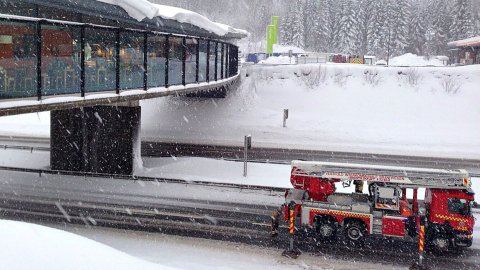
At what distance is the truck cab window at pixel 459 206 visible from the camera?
687 inches

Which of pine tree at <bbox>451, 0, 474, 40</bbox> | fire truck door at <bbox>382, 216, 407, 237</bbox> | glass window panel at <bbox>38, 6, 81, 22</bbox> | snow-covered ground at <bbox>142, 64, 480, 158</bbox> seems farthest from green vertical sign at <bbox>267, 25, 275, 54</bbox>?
fire truck door at <bbox>382, 216, 407, 237</bbox>

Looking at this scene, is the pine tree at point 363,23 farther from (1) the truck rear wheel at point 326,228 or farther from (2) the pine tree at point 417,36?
(1) the truck rear wheel at point 326,228

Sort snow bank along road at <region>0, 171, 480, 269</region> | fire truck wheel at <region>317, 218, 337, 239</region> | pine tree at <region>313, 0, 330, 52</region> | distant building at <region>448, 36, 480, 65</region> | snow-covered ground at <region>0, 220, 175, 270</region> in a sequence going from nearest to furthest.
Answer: snow-covered ground at <region>0, 220, 175, 270</region>, snow bank along road at <region>0, 171, 480, 269</region>, fire truck wheel at <region>317, 218, 337, 239</region>, distant building at <region>448, 36, 480, 65</region>, pine tree at <region>313, 0, 330, 52</region>

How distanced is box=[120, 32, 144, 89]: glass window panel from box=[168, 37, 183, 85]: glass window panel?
2384mm

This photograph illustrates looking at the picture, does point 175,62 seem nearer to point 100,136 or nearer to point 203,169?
point 100,136

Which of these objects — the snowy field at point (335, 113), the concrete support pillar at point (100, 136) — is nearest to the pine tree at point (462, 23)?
the snowy field at point (335, 113)

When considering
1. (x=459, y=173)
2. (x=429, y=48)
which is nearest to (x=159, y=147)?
(x=459, y=173)

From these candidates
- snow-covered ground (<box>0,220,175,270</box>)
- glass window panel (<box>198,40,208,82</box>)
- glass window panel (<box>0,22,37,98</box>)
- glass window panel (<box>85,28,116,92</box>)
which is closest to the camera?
snow-covered ground (<box>0,220,175,270</box>)

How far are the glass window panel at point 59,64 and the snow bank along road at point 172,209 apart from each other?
5734 millimetres

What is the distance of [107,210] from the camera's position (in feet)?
70.3

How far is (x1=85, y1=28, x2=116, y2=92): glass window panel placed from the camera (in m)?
18.9

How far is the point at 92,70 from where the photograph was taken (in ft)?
62.3

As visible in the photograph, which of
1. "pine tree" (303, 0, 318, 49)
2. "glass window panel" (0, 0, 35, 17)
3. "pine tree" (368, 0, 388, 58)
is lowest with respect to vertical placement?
"glass window panel" (0, 0, 35, 17)

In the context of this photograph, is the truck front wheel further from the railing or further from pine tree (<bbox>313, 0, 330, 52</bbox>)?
pine tree (<bbox>313, 0, 330, 52</bbox>)
